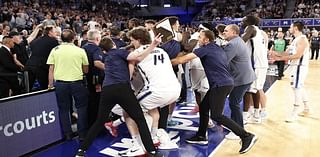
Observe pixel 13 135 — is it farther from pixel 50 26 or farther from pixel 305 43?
pixel 305 43

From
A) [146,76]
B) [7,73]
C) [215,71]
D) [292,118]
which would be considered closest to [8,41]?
[7,73]

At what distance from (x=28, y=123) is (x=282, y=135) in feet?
10.5

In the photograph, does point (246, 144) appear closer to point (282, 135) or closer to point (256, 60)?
point (282, 135)

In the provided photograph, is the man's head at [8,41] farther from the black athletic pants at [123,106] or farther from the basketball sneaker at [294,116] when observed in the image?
the basketball sneaker at [294,116]

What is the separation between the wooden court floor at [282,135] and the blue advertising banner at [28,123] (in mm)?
1968

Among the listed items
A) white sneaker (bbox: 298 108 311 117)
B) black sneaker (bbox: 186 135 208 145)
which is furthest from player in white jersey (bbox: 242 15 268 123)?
black sneaker (bbox: 186 135 208 145)

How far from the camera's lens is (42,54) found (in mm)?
5176

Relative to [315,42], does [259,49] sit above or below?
above

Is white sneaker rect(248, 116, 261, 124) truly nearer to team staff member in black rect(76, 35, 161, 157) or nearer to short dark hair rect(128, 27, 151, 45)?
team staff member in black rect(76, 35, 161, 157)

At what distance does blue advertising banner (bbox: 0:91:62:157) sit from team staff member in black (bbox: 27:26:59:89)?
1.02 meters

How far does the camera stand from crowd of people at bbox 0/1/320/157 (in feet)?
11.9

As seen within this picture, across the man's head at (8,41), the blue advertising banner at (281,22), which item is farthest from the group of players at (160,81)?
the blue advertising banner at (281,22)

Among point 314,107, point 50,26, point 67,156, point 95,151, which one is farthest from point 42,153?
point 314,107

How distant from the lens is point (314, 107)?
6457 millimetres
